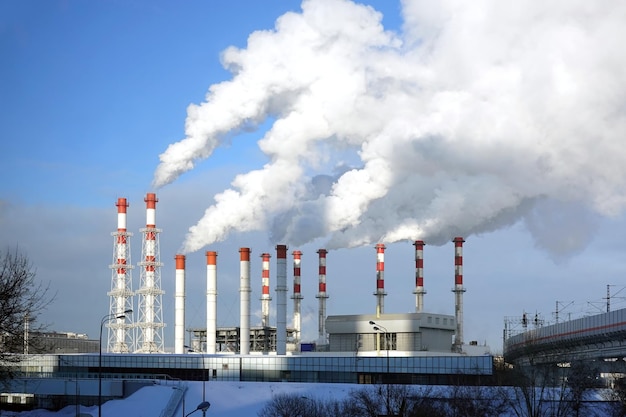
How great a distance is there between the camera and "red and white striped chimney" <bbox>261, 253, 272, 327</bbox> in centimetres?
10688

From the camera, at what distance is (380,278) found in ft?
321

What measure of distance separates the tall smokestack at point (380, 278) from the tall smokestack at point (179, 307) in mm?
20440

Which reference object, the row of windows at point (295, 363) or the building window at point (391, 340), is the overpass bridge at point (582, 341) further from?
the building window at point (391, 340)

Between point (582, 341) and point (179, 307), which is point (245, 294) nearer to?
point (179, 307)

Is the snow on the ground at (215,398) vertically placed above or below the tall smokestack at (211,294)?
below

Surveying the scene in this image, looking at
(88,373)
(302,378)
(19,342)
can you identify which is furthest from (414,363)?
(19,342)

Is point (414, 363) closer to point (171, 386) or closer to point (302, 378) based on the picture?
point (302, 378)

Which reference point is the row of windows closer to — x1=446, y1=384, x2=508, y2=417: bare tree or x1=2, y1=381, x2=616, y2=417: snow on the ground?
x1=2, y1=381, x2=616, y2=417: snow on the ground

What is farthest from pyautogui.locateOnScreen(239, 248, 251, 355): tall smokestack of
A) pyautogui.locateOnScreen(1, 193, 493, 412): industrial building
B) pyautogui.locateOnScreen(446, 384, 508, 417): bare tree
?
pyautogui.locateOnScreen(446, 384, 508, 417): bare tree

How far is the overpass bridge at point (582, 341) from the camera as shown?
223 ft

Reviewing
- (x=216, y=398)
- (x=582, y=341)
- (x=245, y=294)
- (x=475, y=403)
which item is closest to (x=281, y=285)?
(x=245, y=294)

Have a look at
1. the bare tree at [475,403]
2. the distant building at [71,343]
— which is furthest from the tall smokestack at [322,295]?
the bare tree at [475,403]

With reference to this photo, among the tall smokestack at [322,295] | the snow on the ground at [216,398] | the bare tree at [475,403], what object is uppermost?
the tall smokestack at [322,295]

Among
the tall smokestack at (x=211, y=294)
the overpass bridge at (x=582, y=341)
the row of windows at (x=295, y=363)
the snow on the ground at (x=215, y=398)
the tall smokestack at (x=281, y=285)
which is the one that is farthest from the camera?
the tall smokestack at (x=211, y=294)
